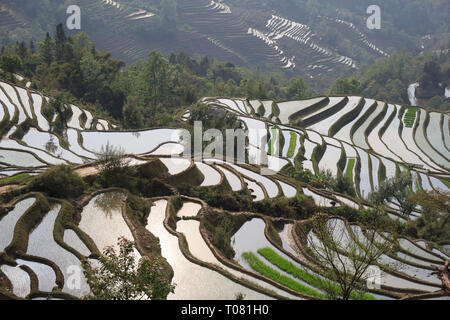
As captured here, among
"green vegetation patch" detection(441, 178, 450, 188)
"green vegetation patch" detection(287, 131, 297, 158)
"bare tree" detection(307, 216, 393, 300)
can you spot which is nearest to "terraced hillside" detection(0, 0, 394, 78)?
"green vegetation patch" detection(287, 131, 297, 158)

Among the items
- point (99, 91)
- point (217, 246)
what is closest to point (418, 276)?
point (217, 246)

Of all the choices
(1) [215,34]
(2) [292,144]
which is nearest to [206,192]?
(2) [292,144]

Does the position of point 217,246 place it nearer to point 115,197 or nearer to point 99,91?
point 115,197

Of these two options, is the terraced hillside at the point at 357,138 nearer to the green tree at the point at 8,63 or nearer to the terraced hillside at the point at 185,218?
the terraced hillside at the point at 185,218

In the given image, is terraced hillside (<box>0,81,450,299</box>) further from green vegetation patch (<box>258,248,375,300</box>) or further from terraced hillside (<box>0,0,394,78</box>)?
terraced hillside (<box>0,0,394,78</box>)

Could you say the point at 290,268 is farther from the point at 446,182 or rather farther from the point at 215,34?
the point at 215,34
